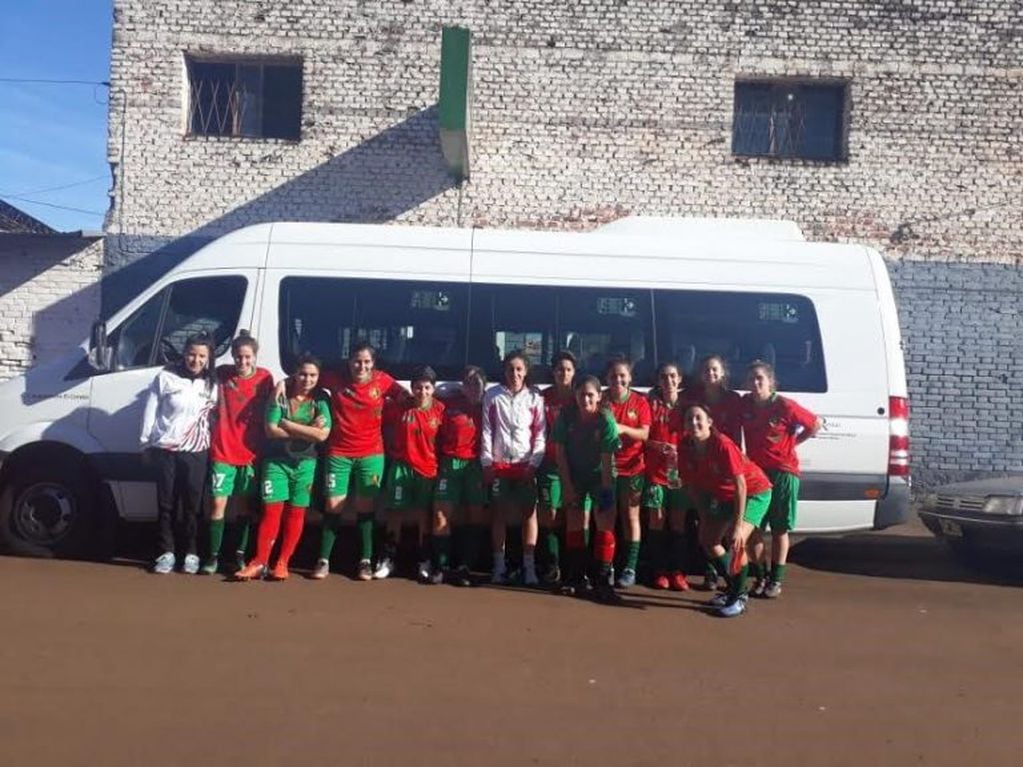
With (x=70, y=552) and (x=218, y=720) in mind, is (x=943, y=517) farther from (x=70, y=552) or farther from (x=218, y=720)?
(x=70, y=552)

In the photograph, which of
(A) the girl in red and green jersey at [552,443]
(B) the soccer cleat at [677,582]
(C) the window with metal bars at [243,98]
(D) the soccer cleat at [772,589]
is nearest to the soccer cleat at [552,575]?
(A) the girl in red and green jersey at [552,443]

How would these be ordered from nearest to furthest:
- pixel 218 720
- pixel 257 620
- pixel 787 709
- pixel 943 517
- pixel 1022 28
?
pixel 218 720, pixel 787 709, pixel 257 620, pixel 943 517, pixel 1022 28

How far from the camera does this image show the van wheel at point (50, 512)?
23.3ft

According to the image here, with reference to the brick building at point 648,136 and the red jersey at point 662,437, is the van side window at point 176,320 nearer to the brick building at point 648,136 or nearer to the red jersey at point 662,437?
the red jersey at point 662,437

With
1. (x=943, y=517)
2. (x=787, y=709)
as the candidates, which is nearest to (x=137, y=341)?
(x=787, y=709)

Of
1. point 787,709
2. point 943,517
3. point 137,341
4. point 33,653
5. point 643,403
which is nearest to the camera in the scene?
point 787,709

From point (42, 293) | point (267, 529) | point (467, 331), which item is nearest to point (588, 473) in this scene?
point (467, 331)

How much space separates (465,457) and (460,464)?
61 mm

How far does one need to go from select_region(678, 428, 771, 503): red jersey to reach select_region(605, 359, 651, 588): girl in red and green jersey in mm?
359

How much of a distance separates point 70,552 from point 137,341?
1638 mm

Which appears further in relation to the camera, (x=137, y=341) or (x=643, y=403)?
(x=137, y=341)

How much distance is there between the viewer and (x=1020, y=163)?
446 inches

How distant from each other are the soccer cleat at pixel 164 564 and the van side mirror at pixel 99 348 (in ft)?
4.64

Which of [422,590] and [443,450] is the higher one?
[443,450]
